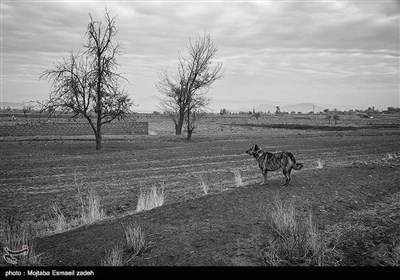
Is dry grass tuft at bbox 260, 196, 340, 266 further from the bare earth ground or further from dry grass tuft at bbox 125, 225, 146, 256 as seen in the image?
dry grass tuft at bbox 125, 225, 146, 256

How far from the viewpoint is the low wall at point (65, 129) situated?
124ft

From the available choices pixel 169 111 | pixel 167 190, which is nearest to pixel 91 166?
pixel 167 190

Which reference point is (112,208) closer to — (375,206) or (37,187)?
(37,187)

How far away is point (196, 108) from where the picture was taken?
36.7 meters

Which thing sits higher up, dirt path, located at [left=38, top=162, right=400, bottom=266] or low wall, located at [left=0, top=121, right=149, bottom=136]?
low wall, located at [left=0, top=121, right=149, bottom=136]

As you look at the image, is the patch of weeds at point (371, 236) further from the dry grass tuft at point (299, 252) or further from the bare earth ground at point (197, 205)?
the dry grass tuft at point (299, 252)

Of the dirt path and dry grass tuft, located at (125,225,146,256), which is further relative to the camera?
dry grass tuft, located at (125,225,146,256)

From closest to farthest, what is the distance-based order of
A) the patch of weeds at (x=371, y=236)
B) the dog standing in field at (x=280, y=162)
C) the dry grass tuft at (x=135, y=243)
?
the patch of weeds at (x=371, y=236) → the dry grass tuft at (x=135, y=243) → the dog standing in field at (x=280, y=162)

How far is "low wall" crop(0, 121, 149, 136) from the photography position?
37.9 meters

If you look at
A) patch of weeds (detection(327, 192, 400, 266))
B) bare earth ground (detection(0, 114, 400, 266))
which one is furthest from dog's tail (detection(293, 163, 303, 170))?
patch of weeds (detection(327, 192, 400, 266))

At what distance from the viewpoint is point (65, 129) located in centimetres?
4062

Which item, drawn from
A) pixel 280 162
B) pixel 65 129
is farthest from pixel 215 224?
pixel 65 129

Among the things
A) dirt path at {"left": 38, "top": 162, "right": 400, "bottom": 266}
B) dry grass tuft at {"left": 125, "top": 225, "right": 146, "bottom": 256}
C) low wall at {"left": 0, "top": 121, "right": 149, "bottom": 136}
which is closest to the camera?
dirt path at {"left": 38, "top": 162, "right": 400, "bottom": 266}

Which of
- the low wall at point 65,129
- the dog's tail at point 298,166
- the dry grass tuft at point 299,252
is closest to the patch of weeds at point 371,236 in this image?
the dry grass tuft at point 299,252
